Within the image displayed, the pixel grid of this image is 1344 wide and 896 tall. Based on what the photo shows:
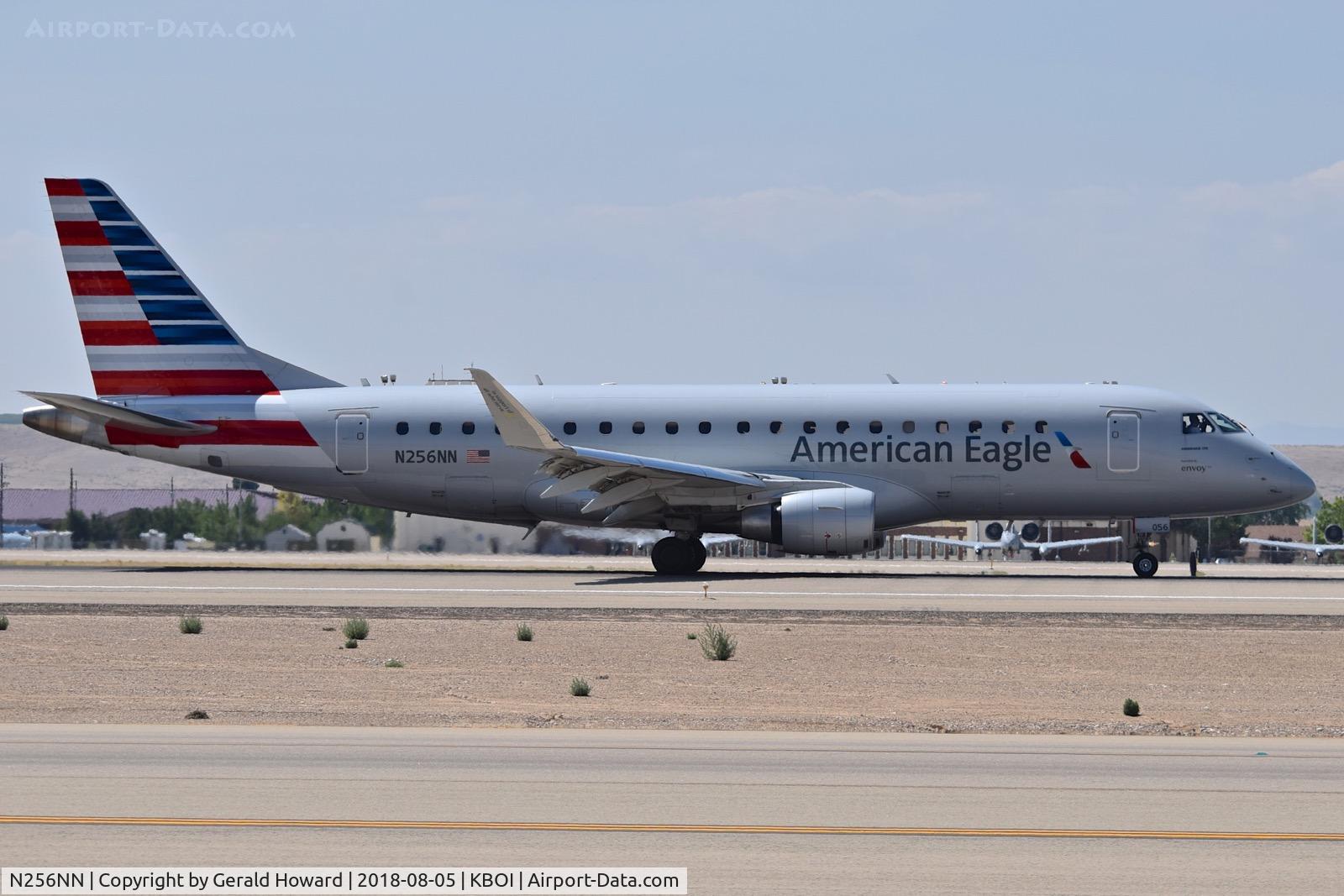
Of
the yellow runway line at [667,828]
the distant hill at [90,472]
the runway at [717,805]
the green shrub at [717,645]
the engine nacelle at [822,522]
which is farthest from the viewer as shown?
the distant hill at [90,472]

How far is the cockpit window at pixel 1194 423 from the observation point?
36.1 meters

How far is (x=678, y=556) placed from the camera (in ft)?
124

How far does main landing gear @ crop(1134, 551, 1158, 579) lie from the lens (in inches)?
1468

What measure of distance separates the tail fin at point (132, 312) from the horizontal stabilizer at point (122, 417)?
3.97 ft

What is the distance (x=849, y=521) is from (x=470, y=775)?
2391 centimetres

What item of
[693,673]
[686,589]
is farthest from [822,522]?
[693,673]

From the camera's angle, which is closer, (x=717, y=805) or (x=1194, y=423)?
(x=717, y=805)

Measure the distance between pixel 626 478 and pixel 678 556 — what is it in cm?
303

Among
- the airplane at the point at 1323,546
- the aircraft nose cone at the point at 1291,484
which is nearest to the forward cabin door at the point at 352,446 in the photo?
the aircraft nose cone at the point at 1291,484

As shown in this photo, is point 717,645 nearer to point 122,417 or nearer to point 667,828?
point 667,828

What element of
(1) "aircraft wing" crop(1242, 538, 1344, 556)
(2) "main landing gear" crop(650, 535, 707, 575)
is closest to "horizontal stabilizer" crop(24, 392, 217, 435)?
(2) "main landing gear" crop(650, 535, 707, 575)

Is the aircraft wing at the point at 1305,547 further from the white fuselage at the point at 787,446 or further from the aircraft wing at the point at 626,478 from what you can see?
the aircraft wing at the point at 626,478

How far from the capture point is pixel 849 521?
35125 millimetres

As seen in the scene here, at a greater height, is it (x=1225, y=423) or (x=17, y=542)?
(x=1225, y=423)
